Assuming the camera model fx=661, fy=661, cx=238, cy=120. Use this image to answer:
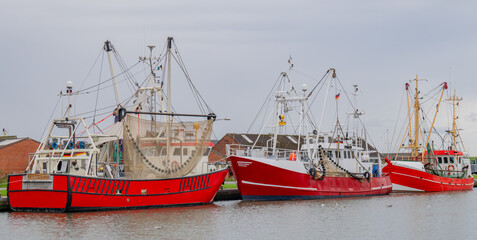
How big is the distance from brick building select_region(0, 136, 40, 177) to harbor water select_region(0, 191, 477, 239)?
27.2 meters

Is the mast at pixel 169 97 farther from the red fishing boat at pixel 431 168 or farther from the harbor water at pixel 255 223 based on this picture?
the red fishing boat at pixel 431 168

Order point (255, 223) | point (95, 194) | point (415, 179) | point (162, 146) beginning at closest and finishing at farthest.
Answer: point (255, 223) → point (95, 194) → point (162, 146) → point (415, 179)

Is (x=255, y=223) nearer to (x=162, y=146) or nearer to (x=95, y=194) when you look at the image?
(x=95, y=194)

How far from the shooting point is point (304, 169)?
44.5m

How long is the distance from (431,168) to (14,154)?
37.7 meters

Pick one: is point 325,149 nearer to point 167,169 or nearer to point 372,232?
point 167,169

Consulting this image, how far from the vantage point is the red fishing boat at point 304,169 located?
4266 centimetres

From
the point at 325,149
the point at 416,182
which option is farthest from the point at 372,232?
the point at 416,182

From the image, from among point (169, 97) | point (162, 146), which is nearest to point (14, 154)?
point (169, 97)

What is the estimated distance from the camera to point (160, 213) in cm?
3403

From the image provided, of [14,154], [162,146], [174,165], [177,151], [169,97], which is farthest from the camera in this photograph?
[14,154]

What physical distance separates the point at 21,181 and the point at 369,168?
2948 cm

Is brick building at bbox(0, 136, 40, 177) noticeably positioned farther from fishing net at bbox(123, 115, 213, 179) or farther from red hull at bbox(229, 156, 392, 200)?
fishing net at bbox(123, 115, 213, 179)

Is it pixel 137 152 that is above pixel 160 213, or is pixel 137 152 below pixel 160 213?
above
